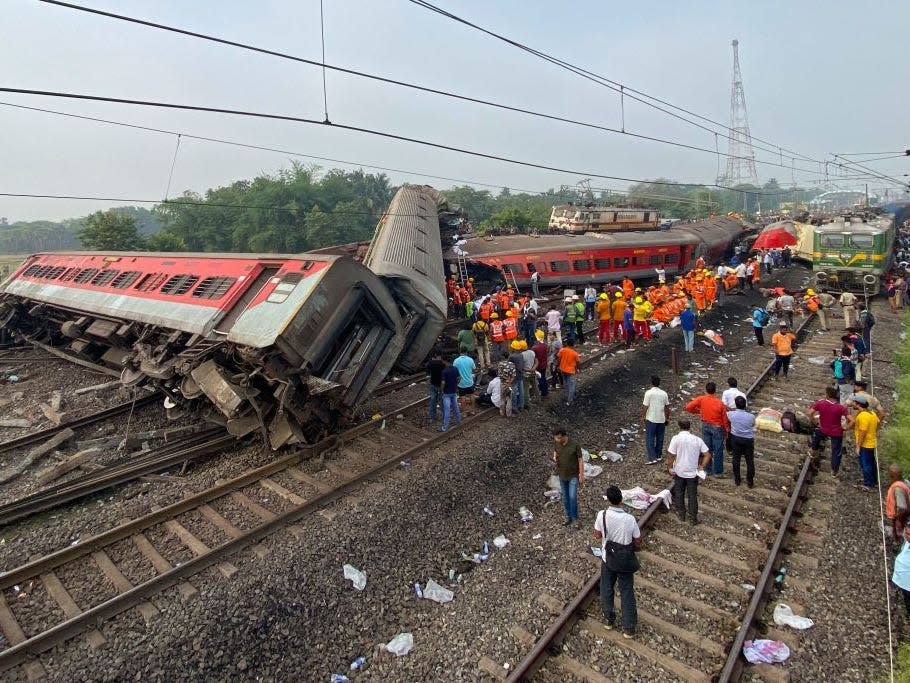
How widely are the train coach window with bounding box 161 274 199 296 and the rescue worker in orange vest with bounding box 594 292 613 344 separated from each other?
384 inches

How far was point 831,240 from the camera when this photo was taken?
19.0 metres

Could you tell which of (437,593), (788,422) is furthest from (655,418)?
(437,593)

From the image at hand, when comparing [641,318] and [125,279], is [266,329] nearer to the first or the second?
[125,279]

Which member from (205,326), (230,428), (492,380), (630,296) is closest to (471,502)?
A: (492,380)

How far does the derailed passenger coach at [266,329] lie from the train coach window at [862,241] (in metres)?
16.2

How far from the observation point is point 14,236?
313 ft

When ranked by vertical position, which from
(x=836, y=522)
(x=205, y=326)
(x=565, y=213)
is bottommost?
(x=836, y=522)

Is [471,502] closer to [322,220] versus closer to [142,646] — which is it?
[142,646]

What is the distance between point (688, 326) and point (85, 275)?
53.7 feet

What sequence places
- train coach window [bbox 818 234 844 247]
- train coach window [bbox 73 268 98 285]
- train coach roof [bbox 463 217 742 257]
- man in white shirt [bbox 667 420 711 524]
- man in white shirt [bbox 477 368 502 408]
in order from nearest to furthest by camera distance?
man in white shirt [bbox 667 420 711 524] → man in white shirt [bbox 477 368 502 408] → train coach window [bbox 73 268 98 285] → train coach window [bbox 818 234 844 247] → train coach roof [bbox 463 217 742 257]

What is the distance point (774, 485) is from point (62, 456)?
11.1m

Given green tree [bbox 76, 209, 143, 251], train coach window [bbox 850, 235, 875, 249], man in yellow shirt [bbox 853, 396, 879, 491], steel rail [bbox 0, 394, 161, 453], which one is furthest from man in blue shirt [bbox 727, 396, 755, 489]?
green tree [bbox 76, 209, 143, 251]

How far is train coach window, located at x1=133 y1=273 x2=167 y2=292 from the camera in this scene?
1079 centimetres

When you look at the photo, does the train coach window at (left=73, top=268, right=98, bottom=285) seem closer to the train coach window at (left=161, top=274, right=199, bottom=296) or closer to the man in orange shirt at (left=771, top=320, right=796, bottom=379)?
the train coach window at (left=161, top=274, right=199, bottom=296)
